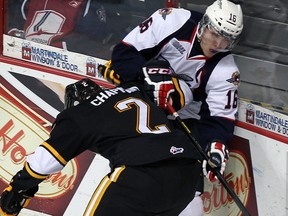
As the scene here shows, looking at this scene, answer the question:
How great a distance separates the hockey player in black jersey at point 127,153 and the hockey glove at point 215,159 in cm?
14

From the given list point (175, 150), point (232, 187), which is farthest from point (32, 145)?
point (175, 150)

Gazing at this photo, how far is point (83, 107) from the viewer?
2.68 meters

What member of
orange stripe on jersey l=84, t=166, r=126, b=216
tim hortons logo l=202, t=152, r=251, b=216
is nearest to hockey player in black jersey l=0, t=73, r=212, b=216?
orange stripe on jersey l=84, t=166, r=126, b=216

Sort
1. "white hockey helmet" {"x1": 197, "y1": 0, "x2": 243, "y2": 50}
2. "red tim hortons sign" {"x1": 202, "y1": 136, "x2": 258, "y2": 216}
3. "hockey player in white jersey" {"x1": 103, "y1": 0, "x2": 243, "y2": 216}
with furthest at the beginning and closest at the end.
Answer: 1. "red tim hortons sign" {"x1": 202, "y1": 136, "x2": 258, "y2": 216}
2. "hockey player in white jersey" {"x1": 103, "y1": 0, "x2": 243, "y2": 216}
3. "white hockey helmet" {"x1": 197, "y1": 0, "x2": 243, "y2": 50}

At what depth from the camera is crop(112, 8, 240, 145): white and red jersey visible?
2.98 metres

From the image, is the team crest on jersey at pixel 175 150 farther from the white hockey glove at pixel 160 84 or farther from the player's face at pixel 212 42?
the player's face at pixel 212 42

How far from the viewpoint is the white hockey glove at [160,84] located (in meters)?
2.86

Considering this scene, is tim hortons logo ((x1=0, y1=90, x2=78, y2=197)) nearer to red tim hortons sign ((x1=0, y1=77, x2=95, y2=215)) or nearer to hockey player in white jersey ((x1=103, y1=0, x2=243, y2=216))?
red tim hortons sign ((x1=0, y1=77, x2=95, y2=215))

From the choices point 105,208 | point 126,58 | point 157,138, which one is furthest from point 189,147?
point 126,58

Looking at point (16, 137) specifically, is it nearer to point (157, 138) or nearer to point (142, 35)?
point (142, 35)

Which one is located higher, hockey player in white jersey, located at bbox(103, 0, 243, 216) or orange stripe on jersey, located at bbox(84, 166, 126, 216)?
hockey player in white jersey, located at bbox(103, 0, 243, 216)

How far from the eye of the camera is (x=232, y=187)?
10.6 ft

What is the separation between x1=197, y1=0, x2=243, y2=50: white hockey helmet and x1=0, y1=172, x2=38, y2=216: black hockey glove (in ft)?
3.01

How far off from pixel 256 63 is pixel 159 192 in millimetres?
853
